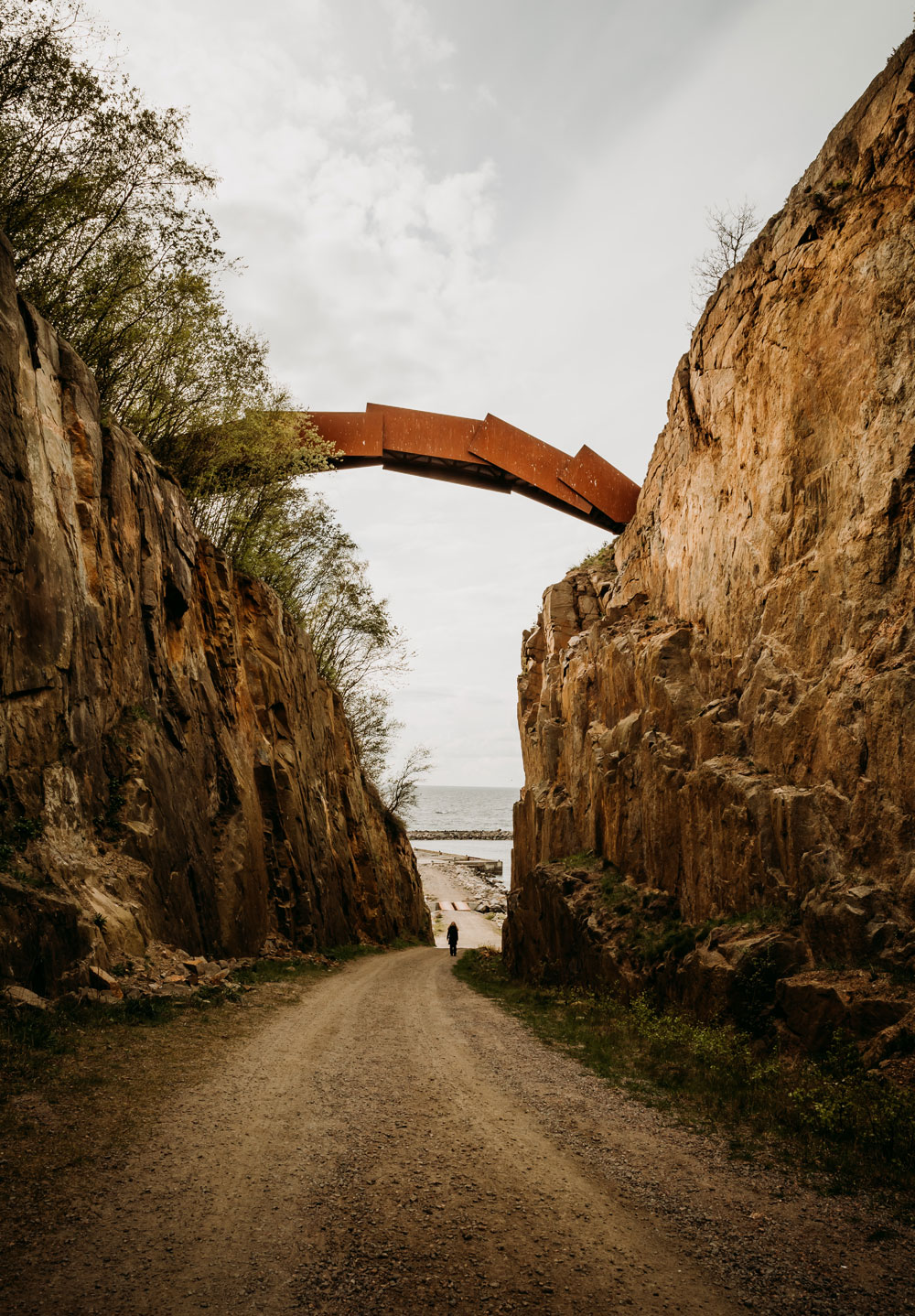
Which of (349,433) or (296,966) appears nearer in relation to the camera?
(296,966)

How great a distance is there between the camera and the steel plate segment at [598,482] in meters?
31.2

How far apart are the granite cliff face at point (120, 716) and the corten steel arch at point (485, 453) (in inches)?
355

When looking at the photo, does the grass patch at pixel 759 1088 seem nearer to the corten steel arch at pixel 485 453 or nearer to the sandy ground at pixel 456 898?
the corten steel arch at pixel 485 453

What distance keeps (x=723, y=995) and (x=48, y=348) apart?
18.8 meters

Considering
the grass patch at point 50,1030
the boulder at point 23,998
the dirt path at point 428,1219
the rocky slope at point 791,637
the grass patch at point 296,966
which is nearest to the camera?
the dirt path at point 428,1219

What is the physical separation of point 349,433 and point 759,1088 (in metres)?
27.8

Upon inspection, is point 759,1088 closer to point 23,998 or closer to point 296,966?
point 23,998

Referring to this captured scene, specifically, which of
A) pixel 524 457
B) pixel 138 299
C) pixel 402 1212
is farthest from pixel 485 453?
pixel 402 1212

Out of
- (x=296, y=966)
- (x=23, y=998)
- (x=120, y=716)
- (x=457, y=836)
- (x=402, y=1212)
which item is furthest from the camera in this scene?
(x=457, y=836)

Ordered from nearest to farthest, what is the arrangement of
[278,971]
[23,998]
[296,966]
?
[23,998] < [278,971] < [296,966]

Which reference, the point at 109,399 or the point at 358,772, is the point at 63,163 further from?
the point at 358,772

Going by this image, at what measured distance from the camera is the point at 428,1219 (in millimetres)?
5719

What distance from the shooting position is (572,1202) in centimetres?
617

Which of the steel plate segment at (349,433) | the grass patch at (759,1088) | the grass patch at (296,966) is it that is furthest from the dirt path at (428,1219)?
the steel plate segment at (349,433)
